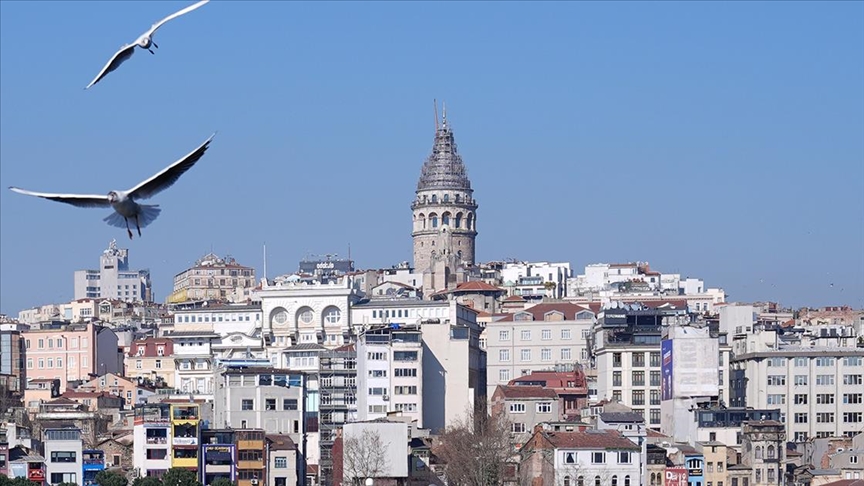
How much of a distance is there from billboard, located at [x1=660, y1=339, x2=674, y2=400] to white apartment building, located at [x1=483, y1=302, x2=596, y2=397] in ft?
55.9

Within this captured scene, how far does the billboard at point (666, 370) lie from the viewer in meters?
90.5

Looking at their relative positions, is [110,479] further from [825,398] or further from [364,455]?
[825,398]

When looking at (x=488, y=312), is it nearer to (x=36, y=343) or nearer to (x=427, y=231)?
(x=36, y=343)

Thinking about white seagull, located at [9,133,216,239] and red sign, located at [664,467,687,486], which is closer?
white seagull, located at [9,133,216,239]

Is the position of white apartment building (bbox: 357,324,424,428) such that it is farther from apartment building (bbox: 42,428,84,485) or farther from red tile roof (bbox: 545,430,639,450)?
apartment building (bbox: 42,428,84,485)

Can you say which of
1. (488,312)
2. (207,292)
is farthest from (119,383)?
(207,292)

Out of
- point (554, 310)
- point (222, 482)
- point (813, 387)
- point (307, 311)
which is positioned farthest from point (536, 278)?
point (222, 482)

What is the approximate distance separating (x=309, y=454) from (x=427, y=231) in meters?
102

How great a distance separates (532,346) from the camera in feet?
369

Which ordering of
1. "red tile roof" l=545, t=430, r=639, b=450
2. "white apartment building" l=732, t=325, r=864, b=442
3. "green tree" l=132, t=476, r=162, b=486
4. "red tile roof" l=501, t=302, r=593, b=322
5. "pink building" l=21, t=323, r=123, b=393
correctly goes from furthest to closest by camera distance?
"pink building" l=21, t=323, r=123, b=393 → "red tile roof" l=501, t=302, r=593, b=322 → "white apartment building" l=732, t=325, r=864, b=442 → "red tile roof" l=545, t=430, r=639, b=450 → "green tree" l=132, t=476, r=162, b=486

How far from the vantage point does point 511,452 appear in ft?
259

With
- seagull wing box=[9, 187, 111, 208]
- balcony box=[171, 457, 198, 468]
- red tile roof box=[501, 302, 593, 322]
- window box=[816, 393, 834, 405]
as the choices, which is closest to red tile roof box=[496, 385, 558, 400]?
window box=[816, 393, 834, 405]

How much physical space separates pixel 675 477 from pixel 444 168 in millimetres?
117869

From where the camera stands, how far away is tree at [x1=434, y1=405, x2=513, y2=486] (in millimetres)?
75062
